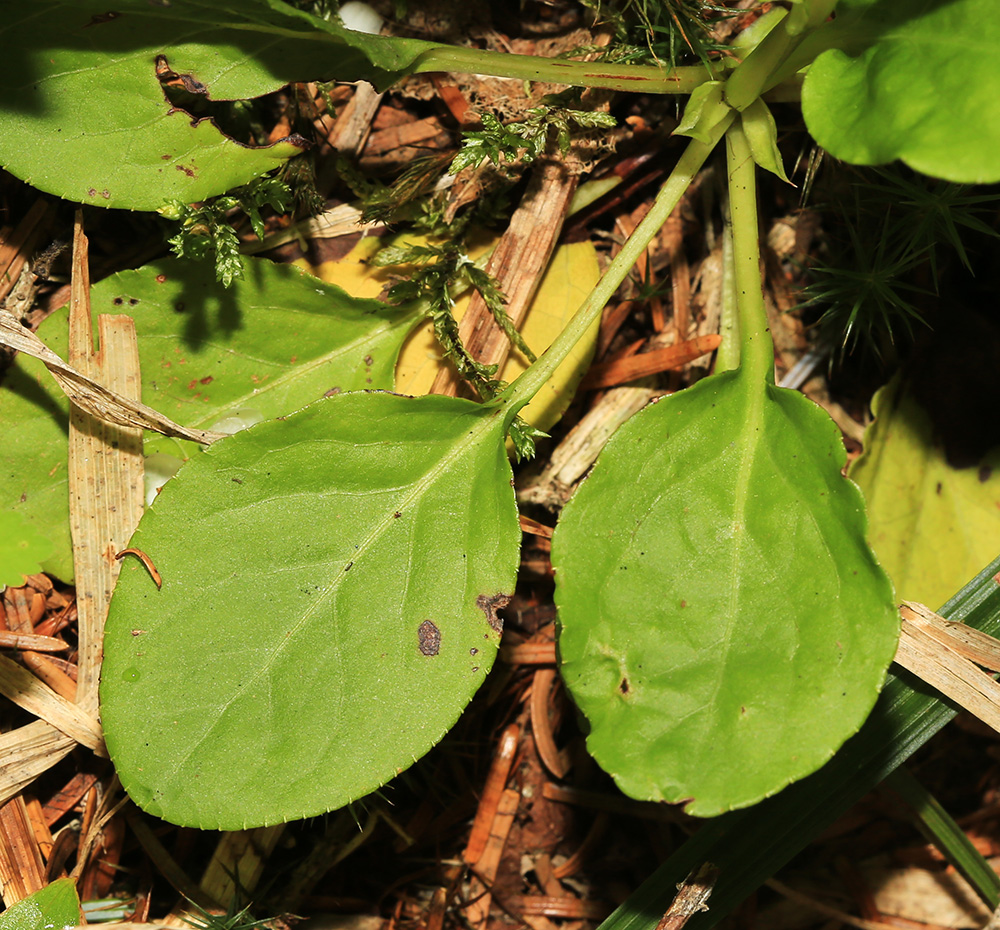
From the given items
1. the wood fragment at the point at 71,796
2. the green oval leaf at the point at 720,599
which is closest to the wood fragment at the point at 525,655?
the green oval leaf at the point at 720,599

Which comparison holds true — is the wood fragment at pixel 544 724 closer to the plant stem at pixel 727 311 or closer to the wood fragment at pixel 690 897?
the wood fragment at pixel 690 897

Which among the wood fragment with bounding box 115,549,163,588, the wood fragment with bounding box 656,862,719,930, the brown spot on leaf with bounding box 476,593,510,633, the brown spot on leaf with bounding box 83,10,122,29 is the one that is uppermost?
the brown spot on leaf with bounding box 83,10,122,29

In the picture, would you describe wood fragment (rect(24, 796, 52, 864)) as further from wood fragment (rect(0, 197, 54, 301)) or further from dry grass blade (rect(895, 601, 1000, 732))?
dry grass blade (rect(895, 601, 1000, 732))

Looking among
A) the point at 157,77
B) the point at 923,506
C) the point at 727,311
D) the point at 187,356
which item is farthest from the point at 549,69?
the point at 923,506

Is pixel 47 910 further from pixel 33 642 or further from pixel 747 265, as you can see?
pixel 747 265

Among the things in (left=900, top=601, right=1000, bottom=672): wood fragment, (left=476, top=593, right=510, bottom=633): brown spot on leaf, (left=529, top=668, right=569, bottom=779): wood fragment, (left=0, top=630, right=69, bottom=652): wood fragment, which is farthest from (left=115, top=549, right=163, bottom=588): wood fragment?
(left=900, top=601, right=1000, bottom=672): wood fragment

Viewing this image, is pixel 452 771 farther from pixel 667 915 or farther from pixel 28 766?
pixel 28 766
